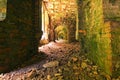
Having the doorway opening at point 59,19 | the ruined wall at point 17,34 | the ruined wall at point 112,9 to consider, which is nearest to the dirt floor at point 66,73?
the ruined wall at point 17,34

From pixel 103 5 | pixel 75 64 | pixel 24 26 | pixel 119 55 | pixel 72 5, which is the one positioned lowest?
pixel 75 64

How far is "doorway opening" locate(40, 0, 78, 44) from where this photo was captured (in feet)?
29.7

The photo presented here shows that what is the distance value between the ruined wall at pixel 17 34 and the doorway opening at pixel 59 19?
3875 millimetres

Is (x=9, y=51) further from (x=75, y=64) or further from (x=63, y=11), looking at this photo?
(x=63, y=11)

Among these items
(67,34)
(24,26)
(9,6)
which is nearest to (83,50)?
(24,26)

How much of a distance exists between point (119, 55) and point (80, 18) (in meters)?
2.11

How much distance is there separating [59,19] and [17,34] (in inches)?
261

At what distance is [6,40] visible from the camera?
3613 mm

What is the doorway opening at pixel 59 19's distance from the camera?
905 centimetres

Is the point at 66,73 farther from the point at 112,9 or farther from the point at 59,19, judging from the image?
the point at 59,19

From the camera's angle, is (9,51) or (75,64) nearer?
(75,64)

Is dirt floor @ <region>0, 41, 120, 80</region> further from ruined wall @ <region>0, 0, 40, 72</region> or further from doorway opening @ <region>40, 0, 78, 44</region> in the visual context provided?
doorway opening @ <region>40, 0, 78, 44</region>

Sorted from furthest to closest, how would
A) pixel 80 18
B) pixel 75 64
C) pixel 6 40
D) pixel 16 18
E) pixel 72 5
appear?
pixel 72 5
pixel 80 18
pixel 16 18
pixel 6 40
pixel 75 64

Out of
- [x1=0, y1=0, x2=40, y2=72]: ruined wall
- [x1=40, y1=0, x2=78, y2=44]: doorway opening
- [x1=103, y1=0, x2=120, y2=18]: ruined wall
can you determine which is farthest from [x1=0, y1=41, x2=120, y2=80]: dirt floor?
[x1=40, y1=0, x2=78, y2=44]: doorway opening
